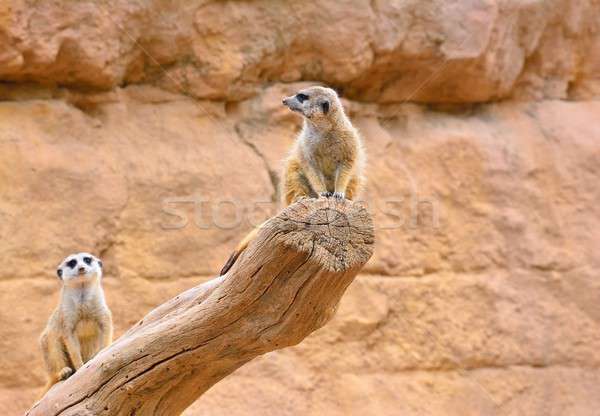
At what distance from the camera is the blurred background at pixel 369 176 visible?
556cm

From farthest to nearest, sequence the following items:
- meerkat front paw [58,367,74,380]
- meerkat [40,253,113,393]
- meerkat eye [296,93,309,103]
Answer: meerkat [40,253,113,393] → meerkat front paw [58,367,74,380] → meerkat eye [296,93,309,103]

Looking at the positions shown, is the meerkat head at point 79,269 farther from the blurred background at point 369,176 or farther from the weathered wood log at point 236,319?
the weathered wood log at point 236,319

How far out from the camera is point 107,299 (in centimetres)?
555

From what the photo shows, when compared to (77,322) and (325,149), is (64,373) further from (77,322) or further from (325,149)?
(325,149)

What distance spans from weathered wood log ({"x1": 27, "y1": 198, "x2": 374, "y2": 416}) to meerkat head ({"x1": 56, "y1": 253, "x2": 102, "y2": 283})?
4.17ft

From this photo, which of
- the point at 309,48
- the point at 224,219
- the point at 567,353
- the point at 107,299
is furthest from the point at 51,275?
the point at 567,353

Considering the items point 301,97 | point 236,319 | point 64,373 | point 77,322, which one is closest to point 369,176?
point 301,97

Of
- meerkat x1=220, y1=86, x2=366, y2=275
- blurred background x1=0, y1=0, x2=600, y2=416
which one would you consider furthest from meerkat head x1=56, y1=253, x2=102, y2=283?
meerkat x1=220, y1=86, x2=366, y2=275

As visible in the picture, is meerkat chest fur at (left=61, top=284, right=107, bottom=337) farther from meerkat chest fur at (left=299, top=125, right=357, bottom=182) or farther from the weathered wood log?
meerkat chest fur at (left=299, top=125, right=357, bottom=182)

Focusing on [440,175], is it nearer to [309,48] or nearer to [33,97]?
[309,48]

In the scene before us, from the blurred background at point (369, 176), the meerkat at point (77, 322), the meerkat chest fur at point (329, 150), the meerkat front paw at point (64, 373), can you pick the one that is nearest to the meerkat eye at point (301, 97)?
the meerkat chest fur at point (329, 150)

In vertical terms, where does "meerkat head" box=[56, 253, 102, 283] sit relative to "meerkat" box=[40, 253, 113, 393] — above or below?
above

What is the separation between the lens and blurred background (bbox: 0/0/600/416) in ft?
18.2

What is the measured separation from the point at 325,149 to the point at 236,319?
1.13 metres
